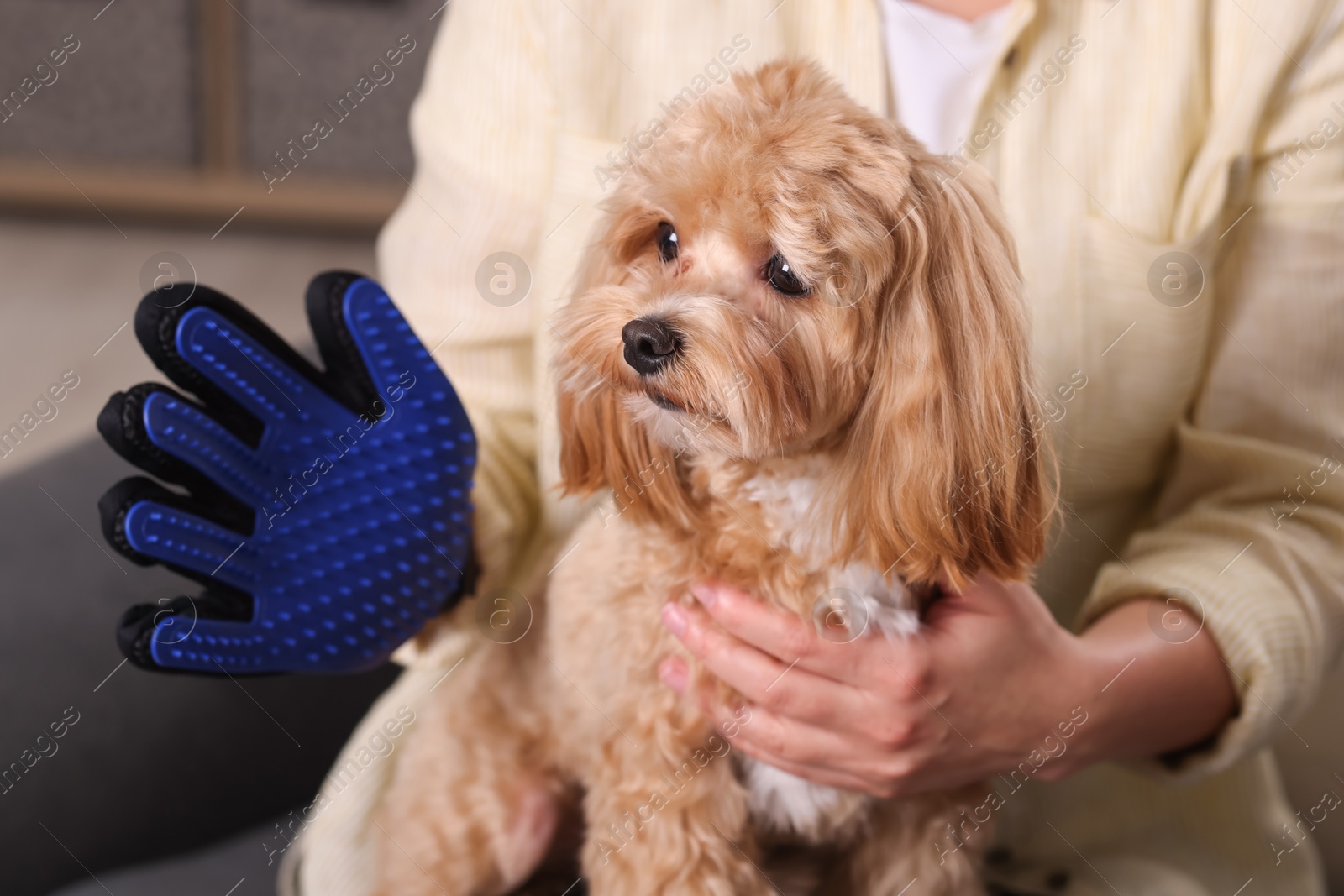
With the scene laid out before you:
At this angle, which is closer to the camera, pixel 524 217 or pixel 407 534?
pixel 407 534

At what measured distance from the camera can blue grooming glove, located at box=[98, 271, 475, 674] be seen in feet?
2.68

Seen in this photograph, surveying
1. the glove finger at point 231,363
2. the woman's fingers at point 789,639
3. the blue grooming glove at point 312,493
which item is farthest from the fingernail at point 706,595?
the glove finger at point 231,363

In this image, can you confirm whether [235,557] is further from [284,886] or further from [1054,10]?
[1054,10]

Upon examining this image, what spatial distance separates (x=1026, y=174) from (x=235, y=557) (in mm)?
826

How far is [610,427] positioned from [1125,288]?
1.74 ft

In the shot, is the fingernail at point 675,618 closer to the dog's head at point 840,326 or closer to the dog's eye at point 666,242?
the dog's head at point 840,326

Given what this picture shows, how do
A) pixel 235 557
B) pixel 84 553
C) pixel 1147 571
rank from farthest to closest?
pixel 84 553
pixel 1147 571
pixel 235 557

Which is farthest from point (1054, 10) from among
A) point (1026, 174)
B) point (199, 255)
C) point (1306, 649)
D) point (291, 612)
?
point (199, 255)

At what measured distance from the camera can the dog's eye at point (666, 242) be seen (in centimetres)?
79

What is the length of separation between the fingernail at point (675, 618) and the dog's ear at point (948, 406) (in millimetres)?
162

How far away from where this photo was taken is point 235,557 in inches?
33.4

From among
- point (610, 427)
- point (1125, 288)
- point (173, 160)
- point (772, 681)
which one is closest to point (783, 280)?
point (610, 427)

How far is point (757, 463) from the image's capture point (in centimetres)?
81

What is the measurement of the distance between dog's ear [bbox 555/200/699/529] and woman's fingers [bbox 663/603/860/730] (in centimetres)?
10
